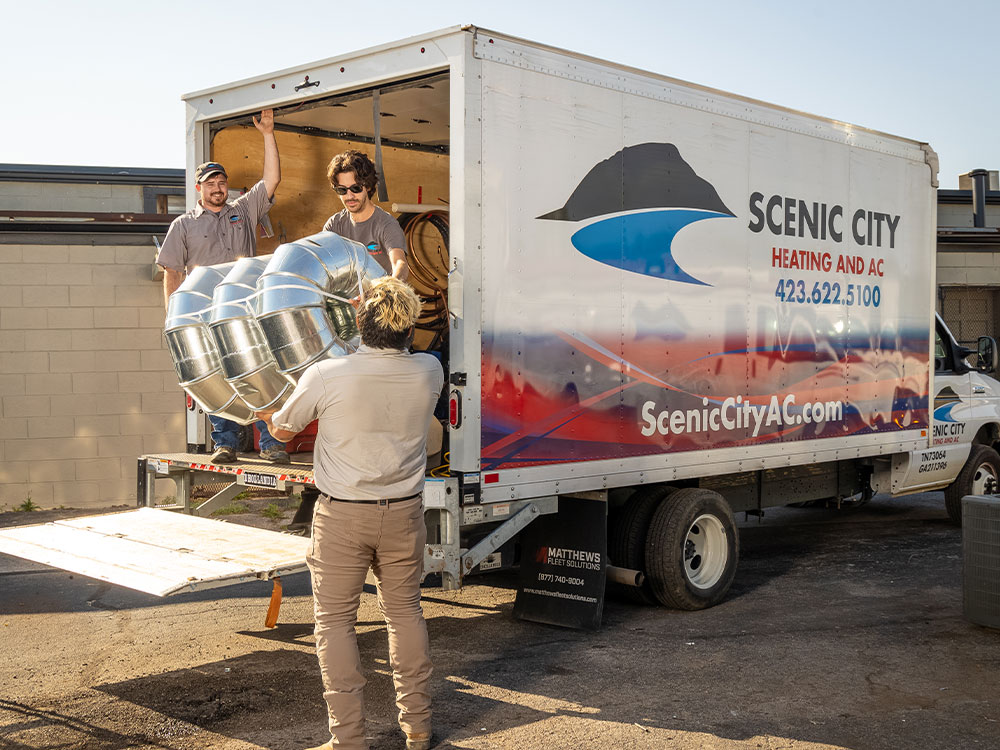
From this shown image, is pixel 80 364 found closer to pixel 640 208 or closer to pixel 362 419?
pixel 640 208

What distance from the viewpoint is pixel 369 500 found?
13.9ft

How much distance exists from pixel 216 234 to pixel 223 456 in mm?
1364

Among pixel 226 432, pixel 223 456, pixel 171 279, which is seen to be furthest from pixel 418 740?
pixel 171 279

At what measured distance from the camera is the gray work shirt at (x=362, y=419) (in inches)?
166

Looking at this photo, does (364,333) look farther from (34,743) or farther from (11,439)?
(11,439)

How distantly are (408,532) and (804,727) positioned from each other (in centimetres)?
195

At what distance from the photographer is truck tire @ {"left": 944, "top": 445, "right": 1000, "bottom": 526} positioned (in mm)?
9422

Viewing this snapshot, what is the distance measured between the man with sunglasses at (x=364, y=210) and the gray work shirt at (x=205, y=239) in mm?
735

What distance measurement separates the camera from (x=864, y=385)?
771cm

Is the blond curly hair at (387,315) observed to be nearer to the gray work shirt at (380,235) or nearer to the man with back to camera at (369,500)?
the man with back to camera at (369,500)

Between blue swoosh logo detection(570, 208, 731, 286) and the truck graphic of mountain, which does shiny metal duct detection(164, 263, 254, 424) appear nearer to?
the truck graphic of mountain

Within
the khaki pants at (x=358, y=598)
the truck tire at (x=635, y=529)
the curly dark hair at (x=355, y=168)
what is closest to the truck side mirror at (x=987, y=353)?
the truck tire at (x=635, y=529)

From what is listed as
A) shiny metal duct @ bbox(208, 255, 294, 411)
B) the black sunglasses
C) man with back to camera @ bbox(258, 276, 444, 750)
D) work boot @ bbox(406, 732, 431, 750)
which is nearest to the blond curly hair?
man with back to camera @ bbox(258, 276, 444, 750)

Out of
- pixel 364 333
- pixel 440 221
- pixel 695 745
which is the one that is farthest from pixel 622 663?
pixel 440 221
